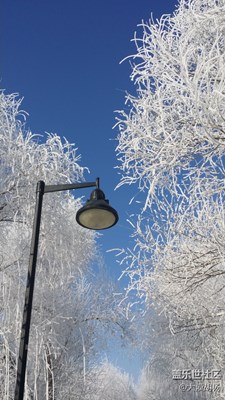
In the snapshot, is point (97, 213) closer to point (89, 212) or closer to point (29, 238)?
point (89, 212)

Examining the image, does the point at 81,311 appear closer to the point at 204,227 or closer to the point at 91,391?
the point at 91,391

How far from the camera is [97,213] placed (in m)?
3.66

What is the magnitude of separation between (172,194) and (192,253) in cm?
76

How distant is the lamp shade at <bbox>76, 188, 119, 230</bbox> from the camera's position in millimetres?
3633

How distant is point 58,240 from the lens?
24.0 feet

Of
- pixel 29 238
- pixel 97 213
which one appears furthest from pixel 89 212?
pixel 29 238

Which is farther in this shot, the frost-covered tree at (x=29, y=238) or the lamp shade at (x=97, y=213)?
the frost-covered tree at (x=29, y=238)

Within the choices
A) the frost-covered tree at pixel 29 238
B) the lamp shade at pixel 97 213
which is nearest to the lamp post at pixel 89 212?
the lamp shade at pixel 97 213

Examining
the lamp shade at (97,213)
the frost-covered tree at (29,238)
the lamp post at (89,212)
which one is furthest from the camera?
the frost-covered tree at (29,238)

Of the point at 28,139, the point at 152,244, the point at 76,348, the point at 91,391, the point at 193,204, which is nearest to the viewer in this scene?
the point at 193,204

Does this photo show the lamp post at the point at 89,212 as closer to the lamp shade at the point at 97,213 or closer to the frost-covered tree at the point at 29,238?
the lamp shade at the point at 97,213

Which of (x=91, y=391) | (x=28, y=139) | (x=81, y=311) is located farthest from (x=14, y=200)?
(x=91, y=391)

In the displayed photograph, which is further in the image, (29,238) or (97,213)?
(29,238)

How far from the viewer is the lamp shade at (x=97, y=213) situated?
3.63 metres
